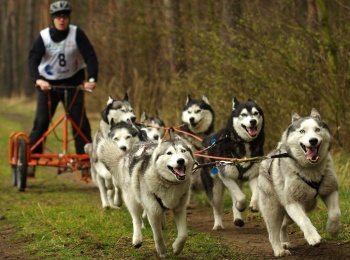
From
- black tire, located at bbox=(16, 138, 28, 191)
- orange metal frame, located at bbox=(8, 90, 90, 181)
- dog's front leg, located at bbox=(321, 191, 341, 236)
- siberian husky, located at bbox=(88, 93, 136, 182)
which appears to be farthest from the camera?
black tire, located at bbox=(16, 138, 28, 191)

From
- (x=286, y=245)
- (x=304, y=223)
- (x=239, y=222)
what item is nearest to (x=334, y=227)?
(x=304, y=223)

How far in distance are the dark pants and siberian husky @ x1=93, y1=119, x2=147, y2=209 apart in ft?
5.16

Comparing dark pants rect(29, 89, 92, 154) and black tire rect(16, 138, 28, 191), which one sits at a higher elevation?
dark pants rect(29, 89, 92, 154)

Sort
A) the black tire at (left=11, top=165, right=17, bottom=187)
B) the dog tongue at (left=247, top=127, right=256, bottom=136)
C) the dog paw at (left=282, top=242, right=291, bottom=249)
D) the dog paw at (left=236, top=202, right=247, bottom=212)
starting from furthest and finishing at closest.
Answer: the black tire at (left=11, top=165, right=17, bottom=187) < the dog tongue at (left=247, top=127, right=256, bottom=136) < the dog paw at (left=236, top=202, right=247, bottom=212) < the dog paw at (left=282, top=242, right=291, bottom=249)

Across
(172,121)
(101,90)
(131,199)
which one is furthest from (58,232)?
(101,90)

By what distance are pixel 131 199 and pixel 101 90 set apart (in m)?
14.8

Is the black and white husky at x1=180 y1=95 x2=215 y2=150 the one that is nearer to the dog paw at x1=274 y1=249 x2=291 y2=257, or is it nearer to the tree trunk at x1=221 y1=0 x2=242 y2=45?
the tree trunk at x1=221 y1=0 x2=242 y2=45

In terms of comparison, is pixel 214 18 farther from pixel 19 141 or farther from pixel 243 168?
pixel 243 168

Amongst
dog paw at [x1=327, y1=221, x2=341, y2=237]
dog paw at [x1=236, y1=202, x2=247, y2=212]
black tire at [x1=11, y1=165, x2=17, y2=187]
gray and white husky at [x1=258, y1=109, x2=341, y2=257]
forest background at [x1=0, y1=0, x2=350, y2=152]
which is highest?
forest background at [x1=0, y1=0, x2=350, y2=152]

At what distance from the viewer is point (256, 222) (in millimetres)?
7879

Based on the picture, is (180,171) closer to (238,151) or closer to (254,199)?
(254,199)

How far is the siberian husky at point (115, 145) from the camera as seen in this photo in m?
8.25

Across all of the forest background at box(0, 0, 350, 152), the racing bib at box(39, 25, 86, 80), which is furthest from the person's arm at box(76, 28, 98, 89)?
the forest background at box(0, 0, 350, 152)

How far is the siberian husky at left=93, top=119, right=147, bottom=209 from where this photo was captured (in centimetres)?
Result: 825
